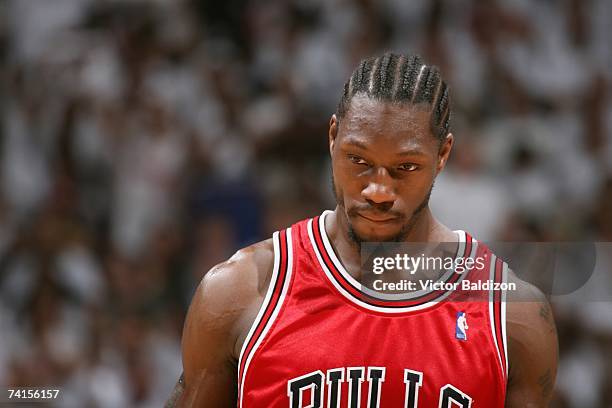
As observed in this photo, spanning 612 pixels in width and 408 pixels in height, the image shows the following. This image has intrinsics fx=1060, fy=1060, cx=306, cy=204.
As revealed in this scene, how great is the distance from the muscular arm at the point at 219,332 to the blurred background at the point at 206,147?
1793 millimetres

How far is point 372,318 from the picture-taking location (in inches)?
92.1

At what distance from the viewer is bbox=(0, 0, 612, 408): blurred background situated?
475cm

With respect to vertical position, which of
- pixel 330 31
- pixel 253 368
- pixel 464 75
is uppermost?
pixel 330 31

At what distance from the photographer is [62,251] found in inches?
206

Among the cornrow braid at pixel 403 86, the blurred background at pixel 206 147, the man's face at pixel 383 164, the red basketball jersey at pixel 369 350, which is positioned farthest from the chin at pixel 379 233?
the blurred background at pixel 206 147

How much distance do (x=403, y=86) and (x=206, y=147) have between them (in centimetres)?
334

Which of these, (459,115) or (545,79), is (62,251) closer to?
(459,115)

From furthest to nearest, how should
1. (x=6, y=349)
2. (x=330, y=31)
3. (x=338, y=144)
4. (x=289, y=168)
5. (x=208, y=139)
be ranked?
(x=330, y=31)
(x=208, y=139)
(x=289, y=168)
(x=6, y=349)
(x=338, y=144)

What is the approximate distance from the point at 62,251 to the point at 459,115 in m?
2.08

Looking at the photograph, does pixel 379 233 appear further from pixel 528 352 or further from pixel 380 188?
pixel 528 352

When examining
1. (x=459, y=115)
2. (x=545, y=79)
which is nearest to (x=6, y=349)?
(x=459, y=115)

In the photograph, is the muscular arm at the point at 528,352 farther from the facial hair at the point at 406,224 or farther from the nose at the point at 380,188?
the nose at the point at 380,188

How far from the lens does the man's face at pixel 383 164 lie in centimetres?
221

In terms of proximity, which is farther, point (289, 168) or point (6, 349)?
point (289, 168)
